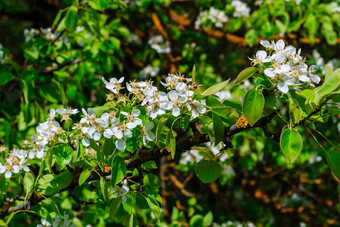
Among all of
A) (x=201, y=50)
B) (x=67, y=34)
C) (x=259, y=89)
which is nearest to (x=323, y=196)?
(x=201, y=50)

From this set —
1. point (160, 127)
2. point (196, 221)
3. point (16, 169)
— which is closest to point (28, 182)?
point (16, 169)

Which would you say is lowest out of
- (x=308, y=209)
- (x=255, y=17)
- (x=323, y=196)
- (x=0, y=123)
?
(x=323, y=196)

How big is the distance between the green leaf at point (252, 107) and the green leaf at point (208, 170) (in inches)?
8.5

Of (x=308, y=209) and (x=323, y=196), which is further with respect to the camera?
(x=323, y=196)

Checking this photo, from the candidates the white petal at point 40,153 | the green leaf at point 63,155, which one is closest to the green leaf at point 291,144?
the green leaf at point 63,155

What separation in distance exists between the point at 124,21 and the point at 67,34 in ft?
3.67

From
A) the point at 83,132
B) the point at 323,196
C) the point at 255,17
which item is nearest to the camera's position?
the point at 83,132

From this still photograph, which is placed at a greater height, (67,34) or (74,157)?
(74,157)

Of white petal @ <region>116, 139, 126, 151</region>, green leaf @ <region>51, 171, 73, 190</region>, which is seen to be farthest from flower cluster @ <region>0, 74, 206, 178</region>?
green leaf @ <region>51, 171, 73, 190</region>

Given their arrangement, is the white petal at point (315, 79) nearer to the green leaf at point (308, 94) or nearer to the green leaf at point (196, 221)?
the green leaf at point (308, 94)

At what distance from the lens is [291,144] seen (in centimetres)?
86

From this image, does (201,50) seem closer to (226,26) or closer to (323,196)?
(226,26)

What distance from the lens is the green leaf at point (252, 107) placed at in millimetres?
856

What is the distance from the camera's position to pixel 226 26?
295cm
